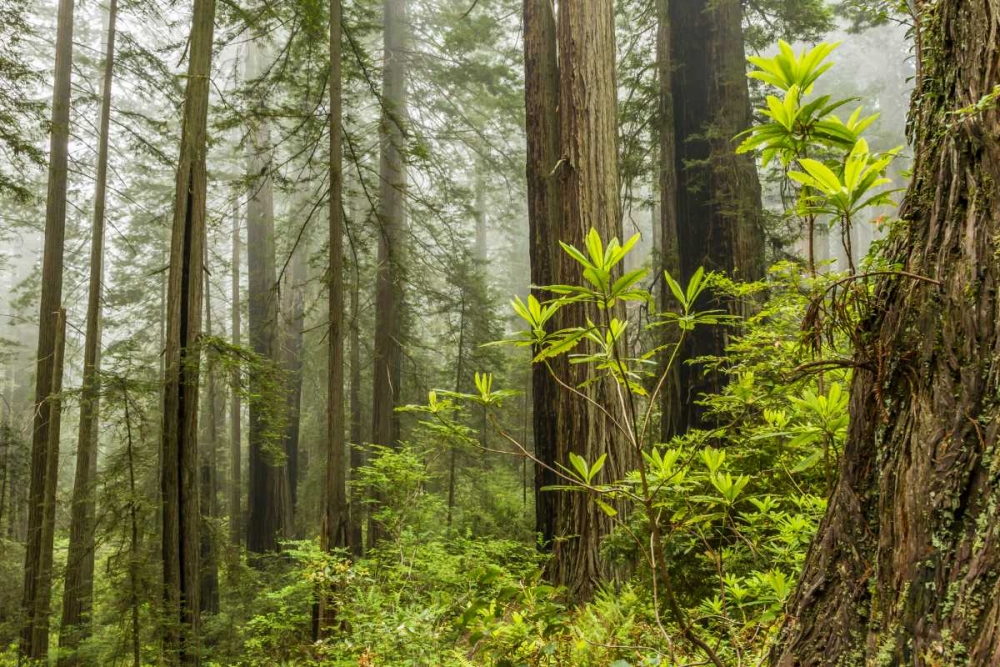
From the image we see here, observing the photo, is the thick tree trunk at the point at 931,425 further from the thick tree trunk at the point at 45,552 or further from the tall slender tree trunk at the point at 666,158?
the thick tree trunk at the point at 45,552

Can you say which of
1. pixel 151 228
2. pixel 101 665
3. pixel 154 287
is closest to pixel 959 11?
pixel 101 665

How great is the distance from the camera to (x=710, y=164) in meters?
6.31

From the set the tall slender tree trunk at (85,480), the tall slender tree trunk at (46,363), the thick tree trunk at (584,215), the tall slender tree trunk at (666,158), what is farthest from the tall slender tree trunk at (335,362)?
the tall slender tree trunk at (666,158)

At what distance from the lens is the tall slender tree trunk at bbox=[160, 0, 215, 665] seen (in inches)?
183

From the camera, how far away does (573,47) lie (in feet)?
16.9

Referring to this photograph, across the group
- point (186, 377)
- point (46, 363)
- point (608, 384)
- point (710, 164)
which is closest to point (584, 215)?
point (608, 384)

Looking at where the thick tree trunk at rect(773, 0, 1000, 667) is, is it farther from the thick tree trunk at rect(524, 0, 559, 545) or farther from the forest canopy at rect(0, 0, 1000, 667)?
the thick tree trunk at rect(524, 0, 559, 545)

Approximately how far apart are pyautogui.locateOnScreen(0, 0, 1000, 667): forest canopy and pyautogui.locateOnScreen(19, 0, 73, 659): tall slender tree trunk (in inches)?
2.1

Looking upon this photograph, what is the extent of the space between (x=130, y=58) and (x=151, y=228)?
1227 cm

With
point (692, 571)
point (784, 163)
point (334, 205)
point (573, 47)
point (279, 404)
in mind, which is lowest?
point (692, 571)

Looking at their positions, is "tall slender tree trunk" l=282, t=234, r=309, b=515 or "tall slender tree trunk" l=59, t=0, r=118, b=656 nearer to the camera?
"tall slender tree trunk" l=59, t=0, r=118, b=656

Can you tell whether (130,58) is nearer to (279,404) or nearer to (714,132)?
(279,404)

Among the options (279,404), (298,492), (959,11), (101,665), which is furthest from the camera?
(298,492)

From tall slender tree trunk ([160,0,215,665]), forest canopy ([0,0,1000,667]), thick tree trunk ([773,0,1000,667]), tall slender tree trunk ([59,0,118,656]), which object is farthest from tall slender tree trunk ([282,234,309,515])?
thick tree trunk ([773,0,1000,667])
